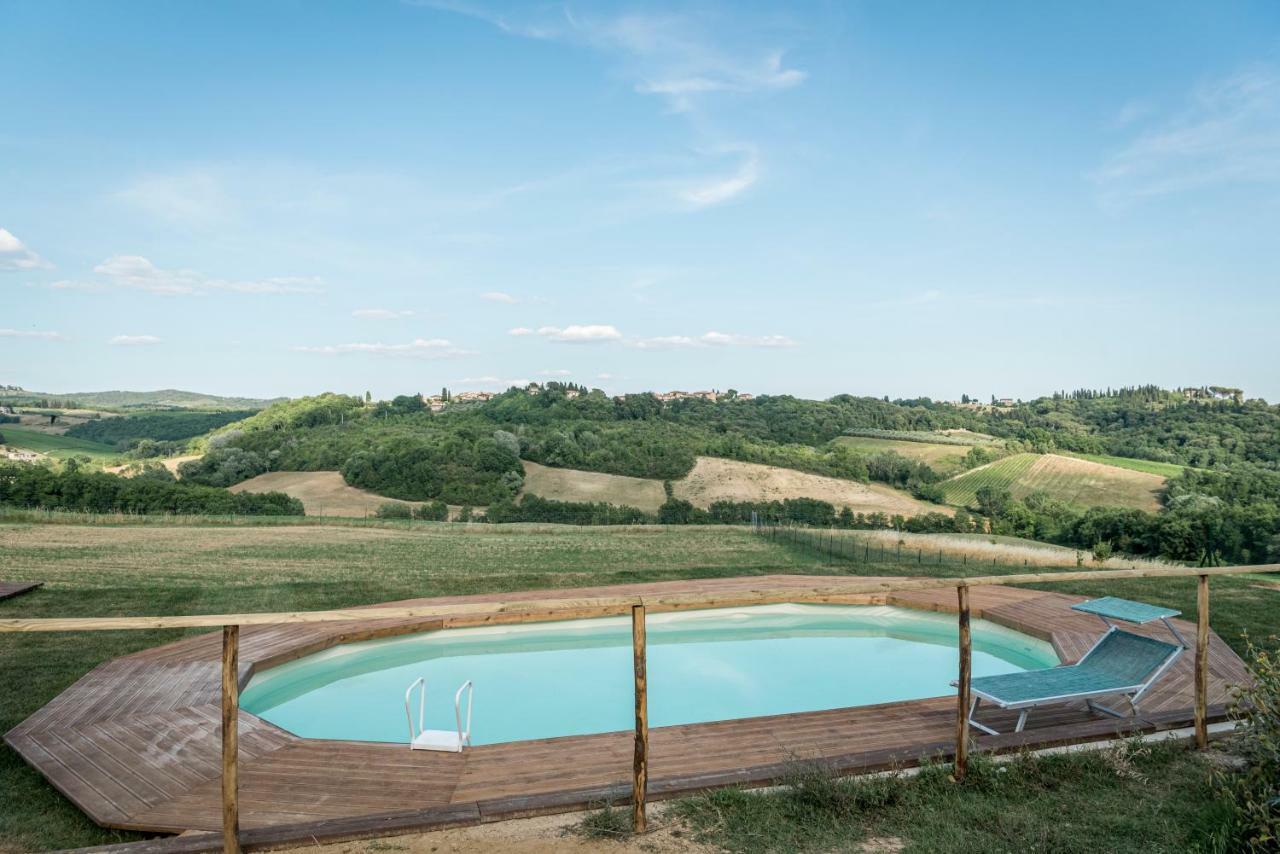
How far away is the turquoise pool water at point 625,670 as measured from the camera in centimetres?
640

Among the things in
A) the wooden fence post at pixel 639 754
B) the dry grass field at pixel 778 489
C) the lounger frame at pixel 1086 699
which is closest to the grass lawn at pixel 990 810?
the wooden fence post at pixel 639 754

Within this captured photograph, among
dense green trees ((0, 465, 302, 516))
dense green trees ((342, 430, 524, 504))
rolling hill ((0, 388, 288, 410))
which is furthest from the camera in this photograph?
rolling hill ((0, 388, 288, 410))

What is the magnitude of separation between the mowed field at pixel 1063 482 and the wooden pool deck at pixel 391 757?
1215 inches

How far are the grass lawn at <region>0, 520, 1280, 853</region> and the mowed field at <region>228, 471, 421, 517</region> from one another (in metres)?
11.9

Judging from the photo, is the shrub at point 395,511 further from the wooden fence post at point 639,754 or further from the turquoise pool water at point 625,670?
the wooden fence post at point 639,754

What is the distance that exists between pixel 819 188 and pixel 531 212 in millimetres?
10332

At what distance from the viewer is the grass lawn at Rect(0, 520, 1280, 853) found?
340 centimetres

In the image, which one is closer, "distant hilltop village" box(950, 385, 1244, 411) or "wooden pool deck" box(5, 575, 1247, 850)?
"wooden pool deck" box(5, 575, 1247, 850)

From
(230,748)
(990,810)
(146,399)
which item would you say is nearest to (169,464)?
(146,399)

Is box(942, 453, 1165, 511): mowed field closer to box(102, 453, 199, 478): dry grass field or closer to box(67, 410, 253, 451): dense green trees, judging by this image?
box(102, 453, 199, 478): dry grass field

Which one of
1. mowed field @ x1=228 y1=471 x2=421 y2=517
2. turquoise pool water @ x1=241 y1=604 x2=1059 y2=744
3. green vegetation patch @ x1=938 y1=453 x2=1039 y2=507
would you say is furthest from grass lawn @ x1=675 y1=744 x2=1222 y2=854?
green vegetation patch @ x1=938 y1=453 x2=1039 y2=507

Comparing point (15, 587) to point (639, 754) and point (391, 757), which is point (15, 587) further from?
point (639, 754)

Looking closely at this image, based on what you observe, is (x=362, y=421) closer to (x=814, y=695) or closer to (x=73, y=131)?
(x=73, y=131)

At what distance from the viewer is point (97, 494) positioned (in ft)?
80.7
